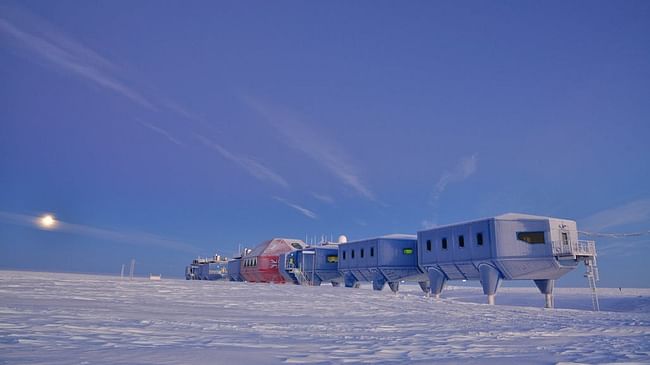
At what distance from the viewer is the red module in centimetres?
7131

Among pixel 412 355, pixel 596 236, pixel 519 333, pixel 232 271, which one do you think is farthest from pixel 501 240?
pixel 232 271

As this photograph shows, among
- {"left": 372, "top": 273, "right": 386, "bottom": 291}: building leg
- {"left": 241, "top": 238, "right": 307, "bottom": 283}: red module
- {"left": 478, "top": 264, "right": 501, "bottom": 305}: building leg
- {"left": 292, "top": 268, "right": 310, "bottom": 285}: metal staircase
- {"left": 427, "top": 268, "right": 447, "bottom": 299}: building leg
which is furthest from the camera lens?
{"left": 241, "top": 238, "right": 307, "bottom": 283}: red module

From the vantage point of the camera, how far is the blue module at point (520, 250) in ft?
117

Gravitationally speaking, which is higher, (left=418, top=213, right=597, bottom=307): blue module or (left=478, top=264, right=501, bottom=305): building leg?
(left=418, top=213, right=597, bottom=307): blue module

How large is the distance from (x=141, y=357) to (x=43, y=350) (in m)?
1.73

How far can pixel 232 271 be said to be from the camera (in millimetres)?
84500

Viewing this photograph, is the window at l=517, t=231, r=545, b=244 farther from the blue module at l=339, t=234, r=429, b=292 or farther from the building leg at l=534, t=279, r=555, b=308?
the blue module at l=339, t=234, r=429, b=292

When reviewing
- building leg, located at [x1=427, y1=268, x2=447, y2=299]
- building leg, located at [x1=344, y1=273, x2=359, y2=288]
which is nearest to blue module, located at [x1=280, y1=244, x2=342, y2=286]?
building leg, located at [x1=344, y1=273, x2=359, y2=288]

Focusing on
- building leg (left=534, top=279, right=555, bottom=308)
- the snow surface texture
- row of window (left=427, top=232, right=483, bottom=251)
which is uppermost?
row of window (left=427, top=232, right=483, bottom=251)

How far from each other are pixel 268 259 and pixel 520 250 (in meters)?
45.0

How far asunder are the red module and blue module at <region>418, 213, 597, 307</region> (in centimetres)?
3722

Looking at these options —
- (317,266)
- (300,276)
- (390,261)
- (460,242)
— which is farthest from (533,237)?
(300,276)

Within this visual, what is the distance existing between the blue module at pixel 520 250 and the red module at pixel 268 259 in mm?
37224

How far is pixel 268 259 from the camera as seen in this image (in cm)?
7219
